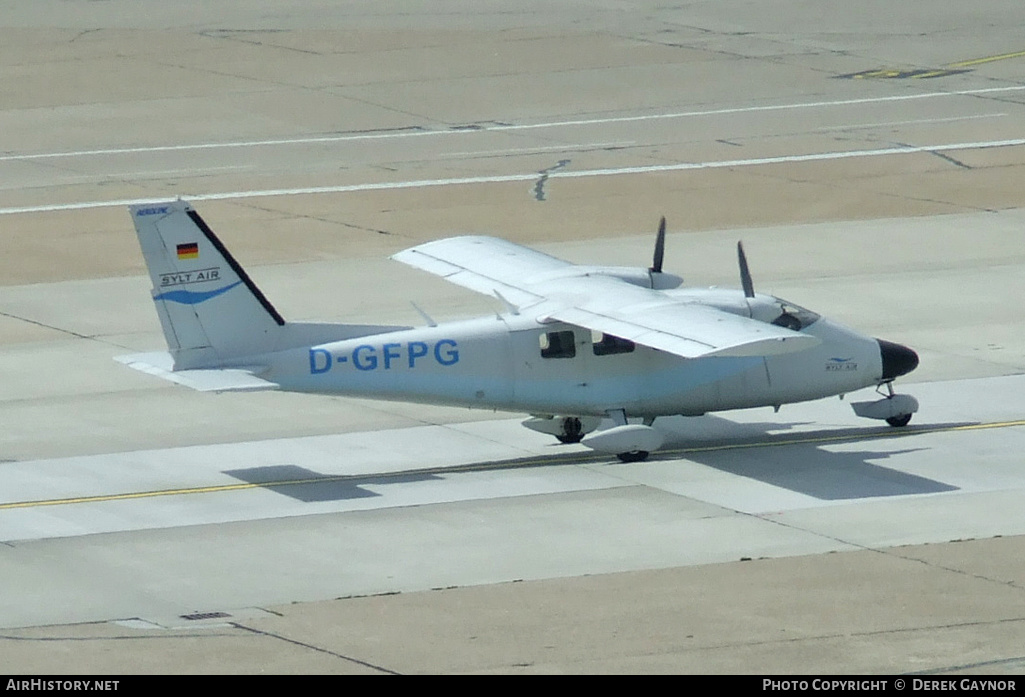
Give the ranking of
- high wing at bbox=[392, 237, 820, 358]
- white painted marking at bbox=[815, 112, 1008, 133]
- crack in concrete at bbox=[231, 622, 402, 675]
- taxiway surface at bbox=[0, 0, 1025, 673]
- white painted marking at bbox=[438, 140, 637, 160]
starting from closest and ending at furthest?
crack in concrete at bbox=[231, 622, 402, 675], taxiway surface at bbox=[0, 0, 1025, 673], high wing at bbox=[392, 237, 820, 358], white painted marking at bbox=[438, 140, 637, 160], white painted marking at bbox=[815, 112, 1008, 133]

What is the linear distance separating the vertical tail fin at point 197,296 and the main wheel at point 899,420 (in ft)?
30.0

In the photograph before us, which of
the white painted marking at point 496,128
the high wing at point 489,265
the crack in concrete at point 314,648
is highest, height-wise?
the high wing at point 489,265

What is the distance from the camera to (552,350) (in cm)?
2734

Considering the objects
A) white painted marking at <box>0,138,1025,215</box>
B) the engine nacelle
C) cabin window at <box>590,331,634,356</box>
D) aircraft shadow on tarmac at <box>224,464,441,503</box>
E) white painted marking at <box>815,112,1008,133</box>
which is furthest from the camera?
white painted marking at <box>815,112,1008,133</box>

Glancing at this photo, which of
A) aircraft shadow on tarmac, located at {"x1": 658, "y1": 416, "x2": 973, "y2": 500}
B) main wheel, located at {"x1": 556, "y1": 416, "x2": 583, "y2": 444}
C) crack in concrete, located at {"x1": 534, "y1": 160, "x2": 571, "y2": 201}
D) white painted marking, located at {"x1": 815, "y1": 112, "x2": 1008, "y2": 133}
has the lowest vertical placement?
aircraft shadow on tarmac, located at {"x1": 658, "y1": 416, "x2": 973, "y2": 500}

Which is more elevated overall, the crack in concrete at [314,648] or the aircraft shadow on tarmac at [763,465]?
the crack in concrete at [314,648]

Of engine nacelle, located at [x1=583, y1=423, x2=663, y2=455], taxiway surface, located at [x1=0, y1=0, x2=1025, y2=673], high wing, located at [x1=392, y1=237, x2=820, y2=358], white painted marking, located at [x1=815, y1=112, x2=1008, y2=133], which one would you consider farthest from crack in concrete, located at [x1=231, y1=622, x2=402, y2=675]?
white painted marking, located at [x1=815, y1=112, x2=1008, y2=133]

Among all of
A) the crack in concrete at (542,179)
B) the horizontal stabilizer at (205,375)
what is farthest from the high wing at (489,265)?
the crack in concrete at (542,179)

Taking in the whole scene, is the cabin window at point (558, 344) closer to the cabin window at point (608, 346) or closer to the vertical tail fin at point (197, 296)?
the cabin window at point (608, 346)

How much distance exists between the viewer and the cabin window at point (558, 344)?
27344mm

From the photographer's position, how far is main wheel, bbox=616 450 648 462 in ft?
89.2

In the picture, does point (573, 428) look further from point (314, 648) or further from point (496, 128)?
point (496, 128)

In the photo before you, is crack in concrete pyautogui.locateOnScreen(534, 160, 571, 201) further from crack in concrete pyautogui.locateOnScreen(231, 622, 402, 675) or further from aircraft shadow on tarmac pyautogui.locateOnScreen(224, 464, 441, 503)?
crack in concrete pyautogui.locateOnScreen(231, 622, 402, 675)

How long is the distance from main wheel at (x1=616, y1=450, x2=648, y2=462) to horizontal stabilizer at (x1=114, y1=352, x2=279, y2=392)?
4957mm
